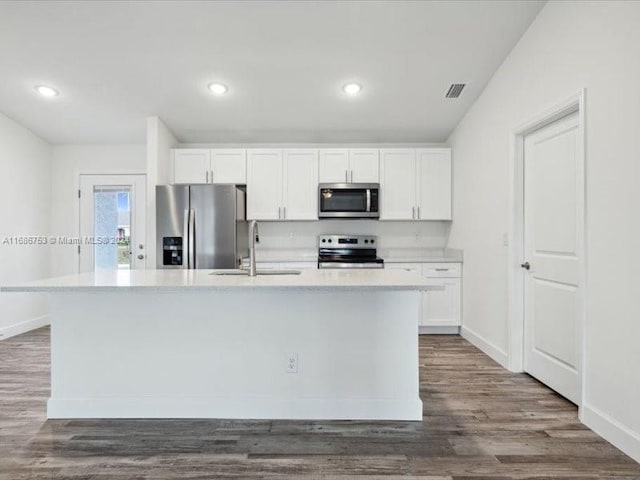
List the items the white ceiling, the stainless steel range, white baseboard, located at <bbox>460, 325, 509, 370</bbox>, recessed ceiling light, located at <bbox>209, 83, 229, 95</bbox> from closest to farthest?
1. the white ceiling
2. white baseboard, located at <bbox>460, 325, 509, 370</bbox>
3. recessed ceiling light, located at <bbox>209, 83, 229, 95</bbox>
4. the stainless steel range

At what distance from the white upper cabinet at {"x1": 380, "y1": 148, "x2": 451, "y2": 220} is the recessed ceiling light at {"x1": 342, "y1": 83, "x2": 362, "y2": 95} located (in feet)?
3.65

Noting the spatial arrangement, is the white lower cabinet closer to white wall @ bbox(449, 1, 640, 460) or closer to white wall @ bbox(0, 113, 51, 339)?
white wall @ bbox(449, 1, 640, 460)

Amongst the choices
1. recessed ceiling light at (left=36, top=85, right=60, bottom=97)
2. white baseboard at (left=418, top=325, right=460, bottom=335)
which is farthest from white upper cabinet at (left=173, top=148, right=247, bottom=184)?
white baseboard at (left=418, top=325, right=460, bottom=335)

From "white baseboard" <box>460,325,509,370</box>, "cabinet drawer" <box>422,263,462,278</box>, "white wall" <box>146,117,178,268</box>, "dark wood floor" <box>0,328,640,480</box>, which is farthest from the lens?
"cabinet drawer" <box>422,263,462,278</box>

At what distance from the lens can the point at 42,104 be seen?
4.09 m

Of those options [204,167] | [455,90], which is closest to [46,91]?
[204,167]

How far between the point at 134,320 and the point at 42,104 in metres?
3.02

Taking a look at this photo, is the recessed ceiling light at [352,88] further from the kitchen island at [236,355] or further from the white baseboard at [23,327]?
the white baseboard at [23,327]

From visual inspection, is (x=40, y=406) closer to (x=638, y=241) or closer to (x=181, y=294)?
(x=181, y=294)

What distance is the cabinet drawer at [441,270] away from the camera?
14.6 ft

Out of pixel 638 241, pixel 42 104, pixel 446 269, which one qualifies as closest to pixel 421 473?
pixel 638 241

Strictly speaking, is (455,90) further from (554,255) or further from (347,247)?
(347,247)

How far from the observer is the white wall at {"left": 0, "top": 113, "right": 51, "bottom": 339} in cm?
430

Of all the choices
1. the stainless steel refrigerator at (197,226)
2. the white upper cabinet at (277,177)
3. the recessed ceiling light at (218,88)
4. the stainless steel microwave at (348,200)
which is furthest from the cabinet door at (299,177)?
the recessed ceiling light at (218,88)
